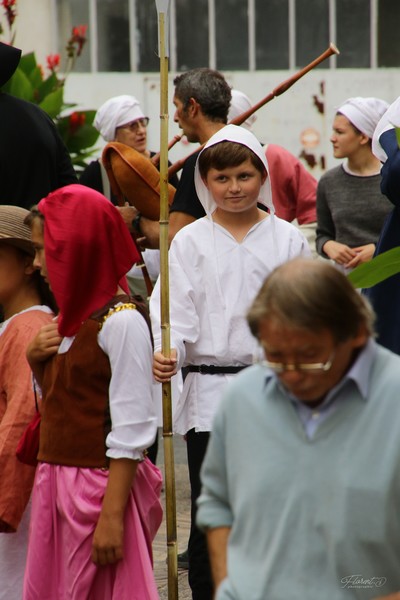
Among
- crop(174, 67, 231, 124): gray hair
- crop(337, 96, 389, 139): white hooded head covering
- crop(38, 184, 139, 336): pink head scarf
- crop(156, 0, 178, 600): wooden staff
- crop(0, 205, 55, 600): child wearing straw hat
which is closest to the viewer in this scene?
crop(38, 184, 139, 336): pink head scarf

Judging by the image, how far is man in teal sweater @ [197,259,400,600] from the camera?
2637mm

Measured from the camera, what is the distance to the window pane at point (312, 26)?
14.4 m

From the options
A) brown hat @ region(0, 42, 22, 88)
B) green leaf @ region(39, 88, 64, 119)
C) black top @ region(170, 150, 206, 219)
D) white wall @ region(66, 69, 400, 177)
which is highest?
brown hat @ region(0, 42, 22, 88)

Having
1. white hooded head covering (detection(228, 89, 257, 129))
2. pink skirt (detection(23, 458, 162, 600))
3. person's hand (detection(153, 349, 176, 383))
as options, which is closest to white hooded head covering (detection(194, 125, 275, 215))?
person's hand (detection(153, 349, 176, 383))

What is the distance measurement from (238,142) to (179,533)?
7.84ft

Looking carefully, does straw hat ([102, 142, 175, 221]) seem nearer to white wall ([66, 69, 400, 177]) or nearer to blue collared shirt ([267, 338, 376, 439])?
blue collared shirt ([267, 338, 376, 439])

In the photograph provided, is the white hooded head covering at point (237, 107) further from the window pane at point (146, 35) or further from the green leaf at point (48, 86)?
the window pane at point (146, 35)

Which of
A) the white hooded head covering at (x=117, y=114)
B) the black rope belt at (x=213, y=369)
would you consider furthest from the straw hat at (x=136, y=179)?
the white hooded head covering at (x=117, y=114)

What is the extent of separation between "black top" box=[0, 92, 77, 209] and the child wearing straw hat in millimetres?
747

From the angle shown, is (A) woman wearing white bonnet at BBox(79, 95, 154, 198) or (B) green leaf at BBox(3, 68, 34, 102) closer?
(A) woman wearing white bonnet at BBox(79, 95, 154, 198)

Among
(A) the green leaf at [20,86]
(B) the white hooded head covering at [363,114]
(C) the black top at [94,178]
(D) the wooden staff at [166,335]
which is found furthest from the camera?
(A) the green leaf at [20,86]

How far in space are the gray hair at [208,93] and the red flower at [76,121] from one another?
3.82 meters

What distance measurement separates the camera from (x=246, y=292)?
15.8 ft

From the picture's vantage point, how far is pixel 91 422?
4.11 meters
